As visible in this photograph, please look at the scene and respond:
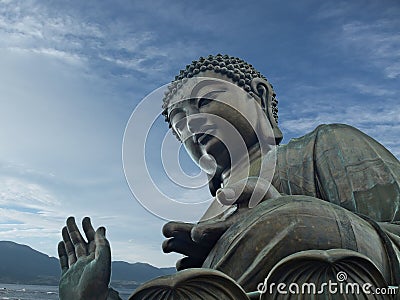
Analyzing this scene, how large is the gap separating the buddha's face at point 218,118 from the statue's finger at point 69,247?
4.98 feet

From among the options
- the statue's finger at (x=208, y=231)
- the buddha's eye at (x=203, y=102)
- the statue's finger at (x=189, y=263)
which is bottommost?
the statue's finger at (x=189, y=263)

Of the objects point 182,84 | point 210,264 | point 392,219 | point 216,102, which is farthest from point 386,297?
point 182,84

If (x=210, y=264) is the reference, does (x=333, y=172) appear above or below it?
above

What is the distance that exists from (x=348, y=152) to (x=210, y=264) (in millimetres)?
1553

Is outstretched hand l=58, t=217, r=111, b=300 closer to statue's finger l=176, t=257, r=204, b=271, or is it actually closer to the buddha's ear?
statue's finger l=176, t=257, r=204, b=271

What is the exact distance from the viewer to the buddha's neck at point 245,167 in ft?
14.4

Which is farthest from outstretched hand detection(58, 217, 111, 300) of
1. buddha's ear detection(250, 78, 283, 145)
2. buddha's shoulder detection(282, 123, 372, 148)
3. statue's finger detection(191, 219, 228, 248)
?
buddha's ear detection(250, 78, 283, 145)

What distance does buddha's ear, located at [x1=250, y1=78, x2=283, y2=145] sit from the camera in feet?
15.7

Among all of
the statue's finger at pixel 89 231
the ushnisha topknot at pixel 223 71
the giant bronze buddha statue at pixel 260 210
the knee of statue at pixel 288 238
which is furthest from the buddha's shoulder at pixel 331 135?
the statue's finger at pixel 89 231

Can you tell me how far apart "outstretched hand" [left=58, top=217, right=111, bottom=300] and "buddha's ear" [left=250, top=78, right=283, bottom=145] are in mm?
2053

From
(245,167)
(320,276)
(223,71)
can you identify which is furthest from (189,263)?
(223,71)

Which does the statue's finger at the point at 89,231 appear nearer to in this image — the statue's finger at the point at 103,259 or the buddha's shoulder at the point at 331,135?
the statue's finger at the point at 103,259

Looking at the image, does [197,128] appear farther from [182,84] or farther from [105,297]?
[105,297]

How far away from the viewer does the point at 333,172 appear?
3916 millimetres
